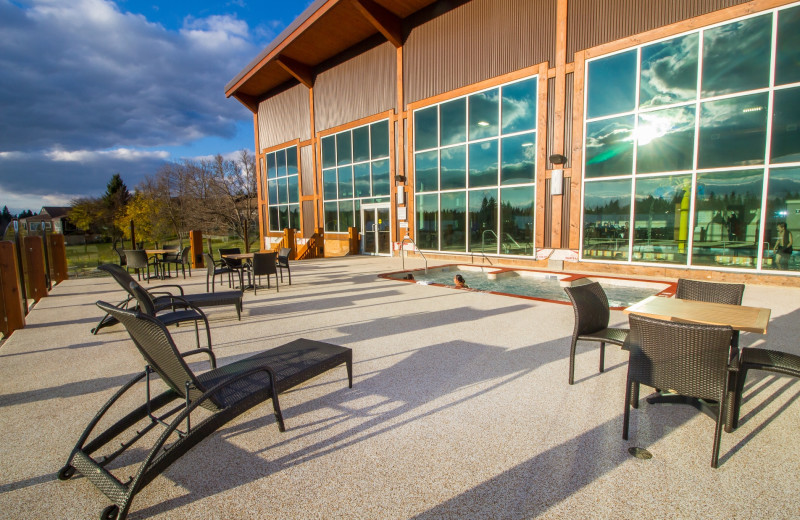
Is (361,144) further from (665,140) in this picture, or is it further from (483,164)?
(665,140)

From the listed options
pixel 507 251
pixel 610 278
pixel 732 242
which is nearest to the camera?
pixel 732 242

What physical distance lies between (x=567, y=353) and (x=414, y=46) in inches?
537

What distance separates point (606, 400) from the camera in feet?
9.49

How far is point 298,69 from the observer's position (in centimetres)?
1870

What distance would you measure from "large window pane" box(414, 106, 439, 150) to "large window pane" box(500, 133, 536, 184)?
2.93 metres

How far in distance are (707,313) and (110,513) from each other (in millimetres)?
3811

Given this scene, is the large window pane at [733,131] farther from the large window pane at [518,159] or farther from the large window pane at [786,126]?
the large window pane at [518,159]

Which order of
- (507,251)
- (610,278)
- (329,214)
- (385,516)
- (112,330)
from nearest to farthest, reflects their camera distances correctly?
1. (385,516)
2. (112,330)
3. (610,278)
4. (507,251)
5. (329,214)

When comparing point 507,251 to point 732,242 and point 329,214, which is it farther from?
point 329,214

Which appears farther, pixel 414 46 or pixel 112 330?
pixel 414 46

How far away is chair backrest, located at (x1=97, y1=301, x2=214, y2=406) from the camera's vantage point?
6.33 ft

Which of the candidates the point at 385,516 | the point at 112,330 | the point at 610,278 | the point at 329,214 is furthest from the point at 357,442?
→ the point at 329,214

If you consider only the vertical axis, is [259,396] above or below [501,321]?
above

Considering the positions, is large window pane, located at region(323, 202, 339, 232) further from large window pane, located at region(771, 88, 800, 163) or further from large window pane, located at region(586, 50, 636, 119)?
large window pane, located at region(771, 88, 800, 163)
